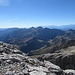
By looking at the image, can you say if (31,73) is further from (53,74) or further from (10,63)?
(10,63)

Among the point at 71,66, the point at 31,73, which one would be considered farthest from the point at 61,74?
the point at 71,66

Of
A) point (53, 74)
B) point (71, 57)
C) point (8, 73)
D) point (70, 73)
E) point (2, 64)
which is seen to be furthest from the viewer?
point (71, 57)

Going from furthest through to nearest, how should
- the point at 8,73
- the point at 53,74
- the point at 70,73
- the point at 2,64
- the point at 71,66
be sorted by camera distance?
the point at 71,66
the point at 2,64
the point at 70,73
the point at 53,74
the point at 8,73

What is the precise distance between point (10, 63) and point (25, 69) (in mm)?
4590

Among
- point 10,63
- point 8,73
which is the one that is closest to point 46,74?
point 8,73

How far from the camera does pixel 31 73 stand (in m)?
20.2

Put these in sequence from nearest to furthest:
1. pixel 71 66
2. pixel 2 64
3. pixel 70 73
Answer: pixel 70 73 → pixel 2 64 → pixel 71 66

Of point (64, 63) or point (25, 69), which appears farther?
point (64, 63)

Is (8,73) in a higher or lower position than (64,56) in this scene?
higher

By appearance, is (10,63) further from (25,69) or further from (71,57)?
(71,57)

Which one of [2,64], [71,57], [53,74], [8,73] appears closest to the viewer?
[8,73]

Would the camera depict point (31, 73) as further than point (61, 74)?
No

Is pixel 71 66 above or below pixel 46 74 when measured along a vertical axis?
below

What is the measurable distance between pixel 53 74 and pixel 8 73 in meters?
5.97
